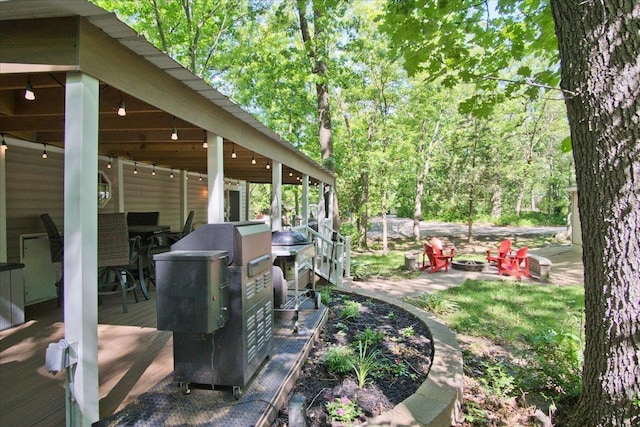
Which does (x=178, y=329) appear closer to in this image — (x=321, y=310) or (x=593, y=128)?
(x=321, y=310)

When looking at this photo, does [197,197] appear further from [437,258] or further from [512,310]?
[512,310]

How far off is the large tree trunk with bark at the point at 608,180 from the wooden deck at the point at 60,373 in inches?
122

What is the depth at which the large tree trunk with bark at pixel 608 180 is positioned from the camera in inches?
81.8

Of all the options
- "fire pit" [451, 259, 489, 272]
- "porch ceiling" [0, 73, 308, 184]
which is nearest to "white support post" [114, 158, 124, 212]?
"porch ceiling" [0, 73, 308, 184]

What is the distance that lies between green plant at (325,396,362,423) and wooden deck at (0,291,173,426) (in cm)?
136

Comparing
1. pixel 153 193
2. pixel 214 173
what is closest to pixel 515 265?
pixel 214 173

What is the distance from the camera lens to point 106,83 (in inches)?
90.9

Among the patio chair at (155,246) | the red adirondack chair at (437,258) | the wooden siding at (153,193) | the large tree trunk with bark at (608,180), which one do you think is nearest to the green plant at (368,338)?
the large tree trunk with bark at (608,180)

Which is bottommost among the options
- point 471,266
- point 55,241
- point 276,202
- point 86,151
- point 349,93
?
point 471,266

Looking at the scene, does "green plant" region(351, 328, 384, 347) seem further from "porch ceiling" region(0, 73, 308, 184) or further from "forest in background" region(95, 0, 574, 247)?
"forest in background" region(95, 0, 574, 247)

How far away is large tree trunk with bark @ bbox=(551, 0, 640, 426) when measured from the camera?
208 centimetres

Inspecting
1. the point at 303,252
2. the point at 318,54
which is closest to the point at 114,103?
the point at 303,252

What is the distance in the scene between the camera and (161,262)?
2.24 meters

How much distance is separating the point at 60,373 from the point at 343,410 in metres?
2.38
